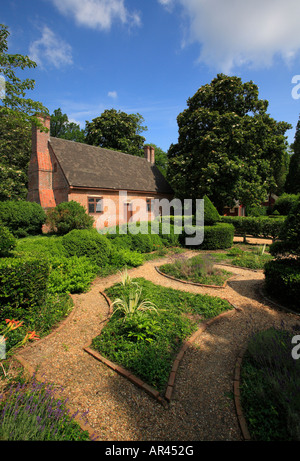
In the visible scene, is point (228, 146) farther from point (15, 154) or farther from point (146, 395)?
point (15, 154)

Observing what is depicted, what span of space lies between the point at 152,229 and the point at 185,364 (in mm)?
9947

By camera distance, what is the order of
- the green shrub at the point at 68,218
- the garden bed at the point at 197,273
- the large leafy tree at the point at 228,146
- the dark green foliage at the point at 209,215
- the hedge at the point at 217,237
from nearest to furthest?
1. the garden bed at the point at 197,273
2. the hedge at the point at 217,237
3. the dark green foliage at the point at 209,215
4. the green shrub at the point at 68,218
5. the large leafy tree at the point at 228,146

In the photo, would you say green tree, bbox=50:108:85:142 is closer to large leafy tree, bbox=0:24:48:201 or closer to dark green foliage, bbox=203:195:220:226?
large leafy tree, bbox=0:24:48:201

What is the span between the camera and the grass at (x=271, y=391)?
2311 millimetres

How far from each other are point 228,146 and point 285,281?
17.4 meters

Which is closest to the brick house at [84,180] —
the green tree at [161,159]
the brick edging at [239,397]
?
the brick edging at [239,397]

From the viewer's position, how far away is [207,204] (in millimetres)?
14250

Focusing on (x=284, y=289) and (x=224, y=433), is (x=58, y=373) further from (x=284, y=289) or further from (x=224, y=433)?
(x=284, y=289)

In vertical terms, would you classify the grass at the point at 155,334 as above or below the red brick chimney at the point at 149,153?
below

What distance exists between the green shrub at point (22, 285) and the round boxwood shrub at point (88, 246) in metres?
3.02

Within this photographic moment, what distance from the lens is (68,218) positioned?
14.5 m

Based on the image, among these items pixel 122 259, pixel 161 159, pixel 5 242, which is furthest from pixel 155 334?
pixel 161 159

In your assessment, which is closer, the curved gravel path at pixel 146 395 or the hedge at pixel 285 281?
the curved gravel path at pixel 146 395

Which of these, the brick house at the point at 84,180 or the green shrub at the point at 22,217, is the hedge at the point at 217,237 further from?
the green shrub at the point at 22,217
